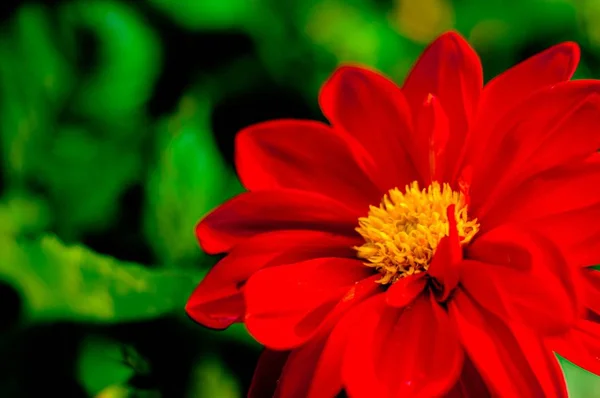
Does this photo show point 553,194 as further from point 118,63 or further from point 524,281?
point 118,63

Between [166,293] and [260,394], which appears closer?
[260,394]

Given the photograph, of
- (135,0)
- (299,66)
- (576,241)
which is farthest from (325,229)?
(135,0)

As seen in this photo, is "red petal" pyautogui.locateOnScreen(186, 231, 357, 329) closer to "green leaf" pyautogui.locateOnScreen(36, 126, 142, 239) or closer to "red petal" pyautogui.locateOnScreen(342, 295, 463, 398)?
"red petal" pyautogui.locateOnScreen(342, 295, 463, 398)

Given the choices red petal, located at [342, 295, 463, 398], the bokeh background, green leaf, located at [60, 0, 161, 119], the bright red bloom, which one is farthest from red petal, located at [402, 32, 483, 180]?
green leaf, located at [60, 0, 161, 119]

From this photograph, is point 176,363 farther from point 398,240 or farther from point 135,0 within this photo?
point 135,0

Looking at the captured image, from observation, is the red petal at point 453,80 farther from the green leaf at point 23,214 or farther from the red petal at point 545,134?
the green leaf at point 23,214
